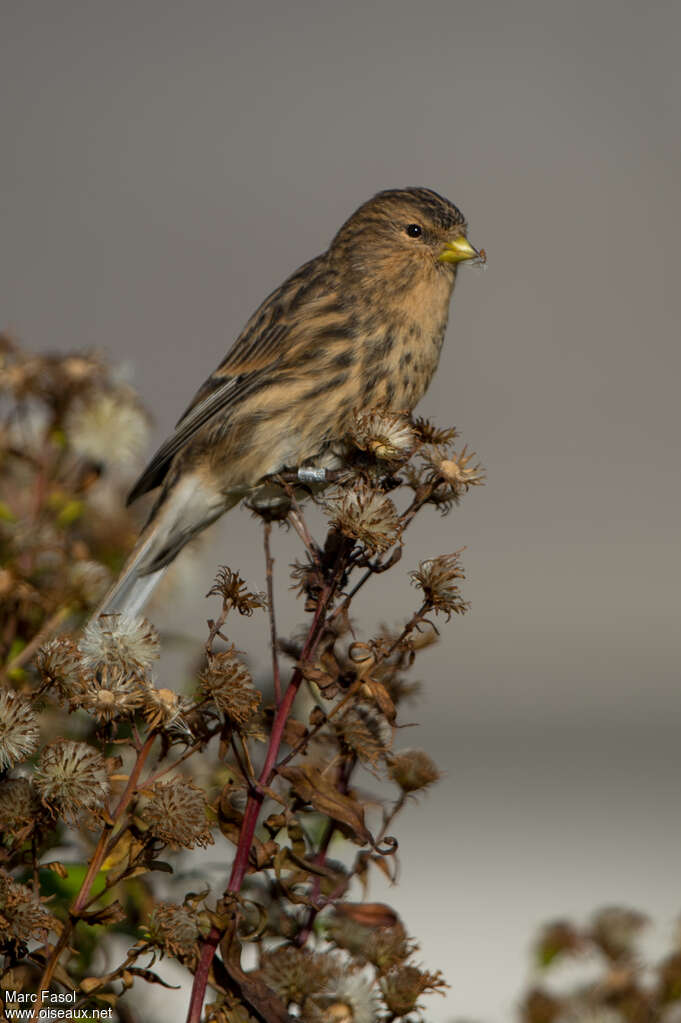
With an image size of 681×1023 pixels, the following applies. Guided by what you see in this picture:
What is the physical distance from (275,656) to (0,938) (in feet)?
1.58

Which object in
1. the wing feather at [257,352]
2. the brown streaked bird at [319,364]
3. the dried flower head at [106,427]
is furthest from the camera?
the wing feather at [257,352]

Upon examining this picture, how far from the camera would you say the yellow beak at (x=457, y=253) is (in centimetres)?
322

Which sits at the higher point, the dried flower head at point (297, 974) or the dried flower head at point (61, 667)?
the dried flower head at point (61, 667)

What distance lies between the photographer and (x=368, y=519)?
160 centimetres

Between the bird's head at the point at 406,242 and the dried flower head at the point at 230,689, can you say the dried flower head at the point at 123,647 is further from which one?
the bird's head at the point at 406,242

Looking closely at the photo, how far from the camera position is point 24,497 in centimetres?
231

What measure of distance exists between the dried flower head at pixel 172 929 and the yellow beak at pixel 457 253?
2281mm

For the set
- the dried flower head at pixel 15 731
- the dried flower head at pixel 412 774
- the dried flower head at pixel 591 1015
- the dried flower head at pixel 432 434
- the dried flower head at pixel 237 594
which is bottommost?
the dried flower head at pixel 591 1015

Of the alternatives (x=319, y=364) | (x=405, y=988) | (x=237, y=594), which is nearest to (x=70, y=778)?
(x=237, y=594)

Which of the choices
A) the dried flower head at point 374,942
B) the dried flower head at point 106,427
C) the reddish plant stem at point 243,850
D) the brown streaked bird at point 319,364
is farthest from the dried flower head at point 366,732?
the brown streaked bird at point 319,364

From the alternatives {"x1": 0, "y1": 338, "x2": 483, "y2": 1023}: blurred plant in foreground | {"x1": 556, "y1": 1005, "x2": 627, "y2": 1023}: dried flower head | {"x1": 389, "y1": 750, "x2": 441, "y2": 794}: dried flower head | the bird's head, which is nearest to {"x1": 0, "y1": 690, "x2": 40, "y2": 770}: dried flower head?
{"x1": 0, "y1": 338, "x2": 483, "y2": 1023}: blurred plant in foreground

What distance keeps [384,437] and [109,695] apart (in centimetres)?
71

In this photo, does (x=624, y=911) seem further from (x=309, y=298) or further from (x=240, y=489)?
(x=309, y=298)

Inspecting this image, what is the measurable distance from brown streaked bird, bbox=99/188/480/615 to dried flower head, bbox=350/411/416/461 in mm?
832
